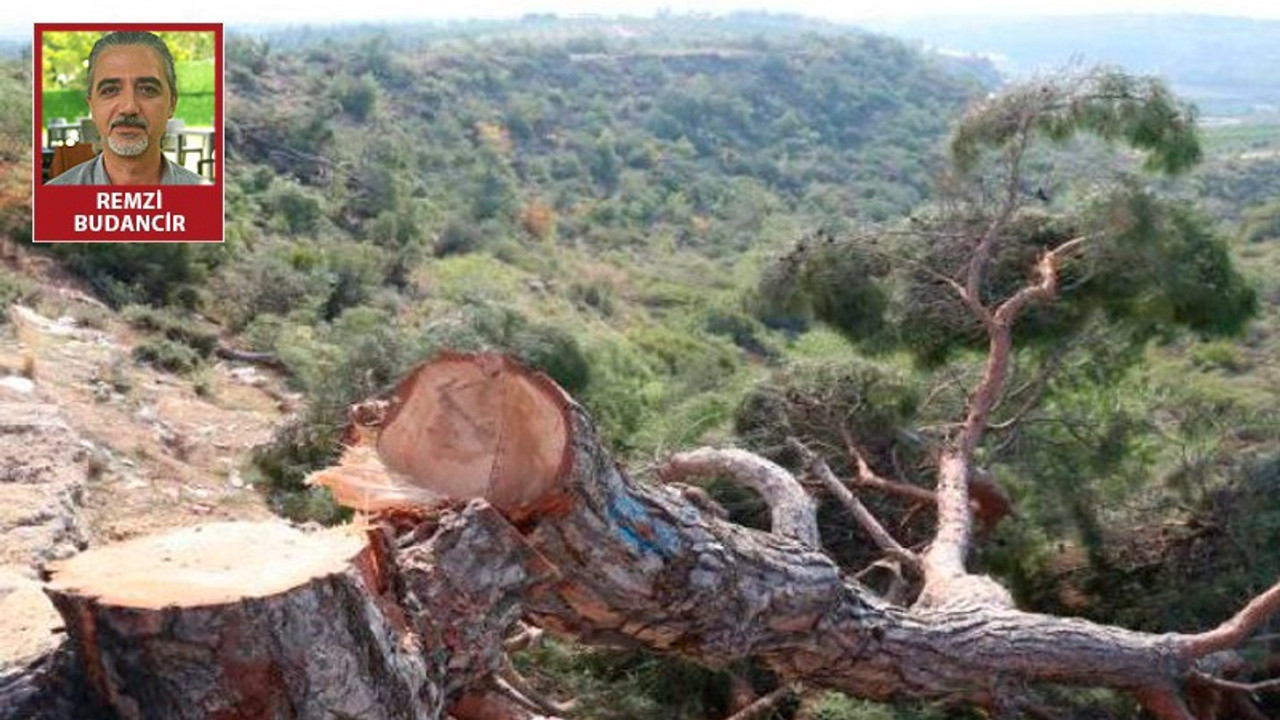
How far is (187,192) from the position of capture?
9414 millimetres

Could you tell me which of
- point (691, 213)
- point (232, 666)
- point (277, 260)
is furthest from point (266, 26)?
point (232, 666)

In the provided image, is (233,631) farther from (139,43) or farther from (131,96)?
(139,43)

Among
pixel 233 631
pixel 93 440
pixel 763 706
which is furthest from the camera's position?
pixel 93 440

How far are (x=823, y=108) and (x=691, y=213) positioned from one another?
58.7 feet

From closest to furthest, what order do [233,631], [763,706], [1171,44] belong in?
[233,631]
[763,706]
[1171,44]

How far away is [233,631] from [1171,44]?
348ft

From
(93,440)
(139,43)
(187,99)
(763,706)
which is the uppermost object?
(139,43)

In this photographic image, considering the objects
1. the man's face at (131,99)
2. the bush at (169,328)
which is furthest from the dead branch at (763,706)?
the bush at (169,328)

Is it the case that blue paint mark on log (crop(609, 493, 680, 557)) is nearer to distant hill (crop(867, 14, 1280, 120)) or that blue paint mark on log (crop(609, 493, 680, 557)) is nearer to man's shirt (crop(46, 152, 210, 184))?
man's shirt (crop(46, 152, 210, 184))

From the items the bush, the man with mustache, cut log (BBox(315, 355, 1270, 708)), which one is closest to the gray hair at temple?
the man with mustache

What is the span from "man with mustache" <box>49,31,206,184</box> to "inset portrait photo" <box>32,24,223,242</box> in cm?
2

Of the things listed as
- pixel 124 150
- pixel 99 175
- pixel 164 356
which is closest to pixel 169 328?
pixel 164 356

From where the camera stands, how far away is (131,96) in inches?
256

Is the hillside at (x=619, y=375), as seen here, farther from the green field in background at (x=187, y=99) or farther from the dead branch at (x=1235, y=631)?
the green field in background at (x=187, y=99)
